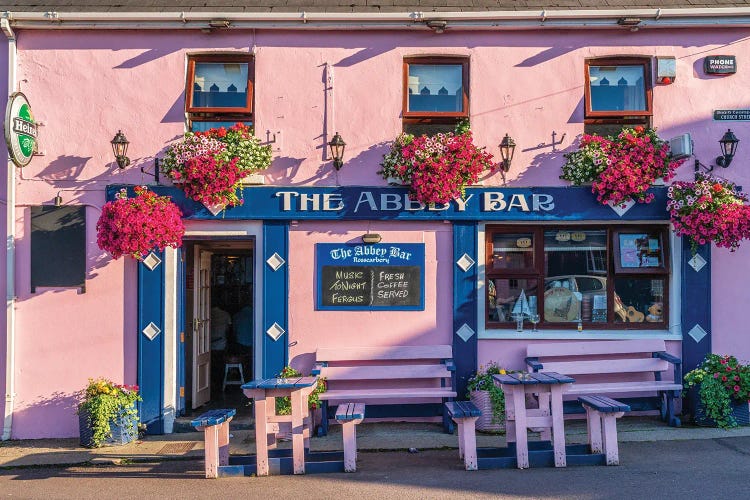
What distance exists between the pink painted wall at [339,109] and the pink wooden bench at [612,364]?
0.52 metres

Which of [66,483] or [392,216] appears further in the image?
[392,216]

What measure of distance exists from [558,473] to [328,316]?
3.59 meters

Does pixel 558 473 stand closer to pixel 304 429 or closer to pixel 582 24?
pixel 304 429

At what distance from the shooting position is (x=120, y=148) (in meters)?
8.66

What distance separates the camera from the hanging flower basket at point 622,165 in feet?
28.1

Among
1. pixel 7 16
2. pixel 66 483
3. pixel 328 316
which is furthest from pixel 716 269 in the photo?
pixel 7 16

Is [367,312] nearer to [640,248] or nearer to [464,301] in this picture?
[464,301]

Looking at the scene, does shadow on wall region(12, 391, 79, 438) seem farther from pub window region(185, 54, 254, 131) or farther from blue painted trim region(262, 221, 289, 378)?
pub window region(185, 54, 254, 131)

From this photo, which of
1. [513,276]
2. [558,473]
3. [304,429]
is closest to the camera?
[558,473]

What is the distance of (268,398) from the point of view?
7133mm

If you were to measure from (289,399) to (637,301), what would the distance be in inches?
192

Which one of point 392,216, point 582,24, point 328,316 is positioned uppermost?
point 582,24

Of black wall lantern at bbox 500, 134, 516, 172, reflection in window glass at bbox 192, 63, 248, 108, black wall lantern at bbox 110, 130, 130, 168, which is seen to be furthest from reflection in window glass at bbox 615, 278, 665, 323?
black wall lantern at bbox 110, 130, 130, 168

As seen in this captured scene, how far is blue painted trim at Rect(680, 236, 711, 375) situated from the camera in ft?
29.1
